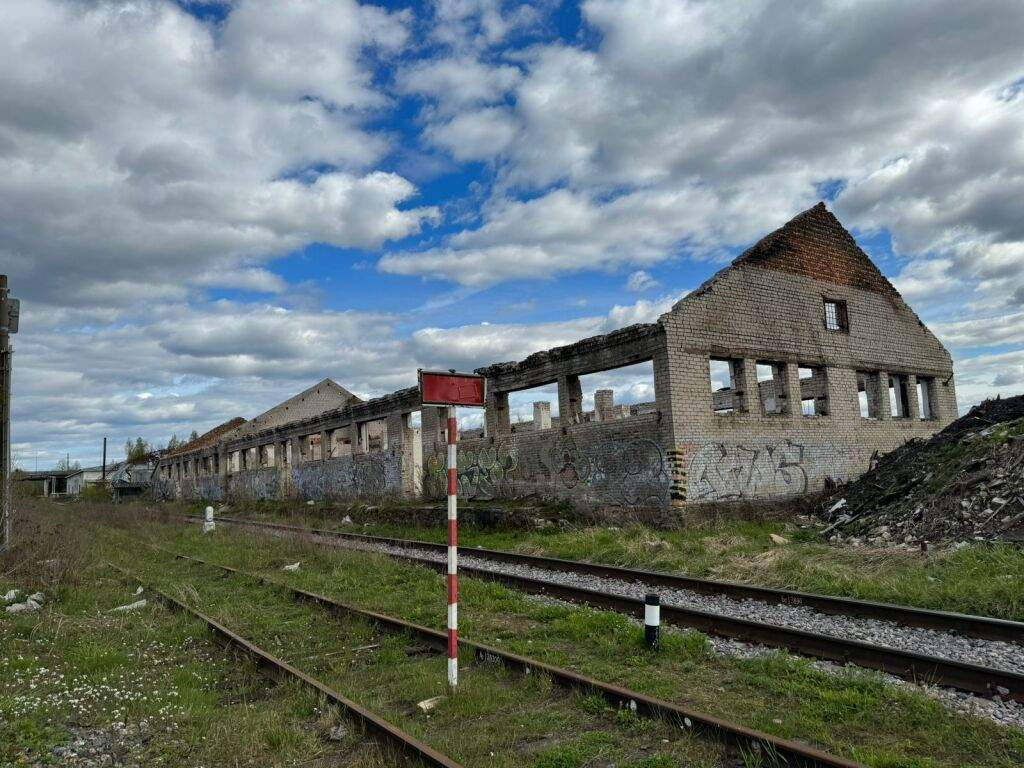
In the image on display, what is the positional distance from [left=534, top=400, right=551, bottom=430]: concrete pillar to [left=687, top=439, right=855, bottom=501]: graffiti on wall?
205 inches

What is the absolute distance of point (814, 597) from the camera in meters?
8.43

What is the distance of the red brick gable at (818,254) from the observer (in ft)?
63.4

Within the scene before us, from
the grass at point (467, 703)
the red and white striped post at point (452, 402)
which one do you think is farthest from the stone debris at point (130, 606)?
the red and white striped post at point (452, 402)

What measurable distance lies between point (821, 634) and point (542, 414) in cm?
1421

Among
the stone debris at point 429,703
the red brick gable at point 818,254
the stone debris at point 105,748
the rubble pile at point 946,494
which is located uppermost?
the red brick gable at point 818,254

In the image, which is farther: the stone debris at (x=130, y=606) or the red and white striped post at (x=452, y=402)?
the stone debris at (x=130, y=606)

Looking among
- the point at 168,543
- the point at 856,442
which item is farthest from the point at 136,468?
the point at 856,442

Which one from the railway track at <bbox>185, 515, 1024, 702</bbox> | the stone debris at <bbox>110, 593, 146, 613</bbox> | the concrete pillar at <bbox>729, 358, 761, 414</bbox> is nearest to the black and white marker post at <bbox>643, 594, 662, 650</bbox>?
the railway track at <bbox>185, 515, 1024, 702</bbox>

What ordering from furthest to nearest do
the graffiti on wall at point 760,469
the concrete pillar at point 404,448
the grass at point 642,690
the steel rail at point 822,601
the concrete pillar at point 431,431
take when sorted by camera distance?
the concrete pillar at point 404,448, the concrete pillar at point 431,431, the graffiti on wall at point 760,469, the steel rail at point 822,601, the grass at point 642,690

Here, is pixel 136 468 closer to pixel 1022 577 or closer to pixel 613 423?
pixel 613 423

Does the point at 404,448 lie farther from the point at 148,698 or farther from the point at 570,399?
A: the point at 148,698

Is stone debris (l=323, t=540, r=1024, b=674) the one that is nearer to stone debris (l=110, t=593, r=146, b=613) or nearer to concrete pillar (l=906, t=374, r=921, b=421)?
stone debris (l=110, t=593, r=146, b=613)

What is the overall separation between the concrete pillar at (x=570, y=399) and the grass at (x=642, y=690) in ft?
31.5

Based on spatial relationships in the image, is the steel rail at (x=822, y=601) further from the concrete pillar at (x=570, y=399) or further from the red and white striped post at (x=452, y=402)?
the concrete pillar at (x=570, y=399)
